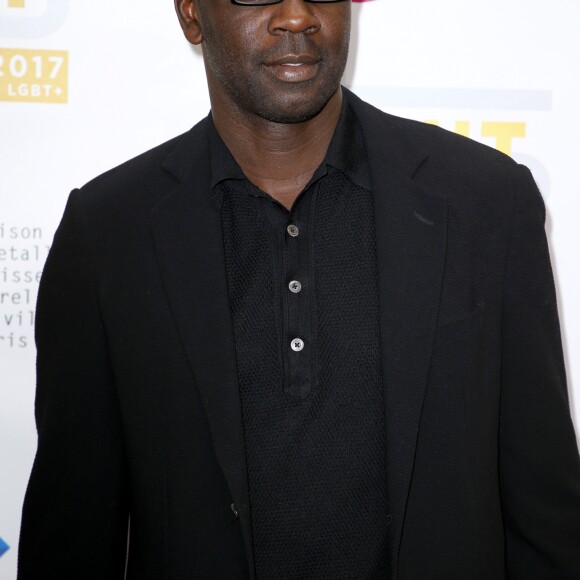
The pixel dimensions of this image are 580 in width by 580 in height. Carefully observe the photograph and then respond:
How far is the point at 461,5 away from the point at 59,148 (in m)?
0.93

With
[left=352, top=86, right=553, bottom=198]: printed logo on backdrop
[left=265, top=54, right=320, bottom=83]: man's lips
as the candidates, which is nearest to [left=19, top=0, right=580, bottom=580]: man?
[left=265, top=54, right=320, bottom=83]: man's lips

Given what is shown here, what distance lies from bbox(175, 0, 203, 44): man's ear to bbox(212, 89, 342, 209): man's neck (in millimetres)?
157

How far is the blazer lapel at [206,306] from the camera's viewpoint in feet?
4.26

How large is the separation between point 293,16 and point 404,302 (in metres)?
0.48

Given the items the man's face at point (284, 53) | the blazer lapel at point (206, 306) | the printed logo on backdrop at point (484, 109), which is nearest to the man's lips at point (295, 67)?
the man's face at point (284, 53)

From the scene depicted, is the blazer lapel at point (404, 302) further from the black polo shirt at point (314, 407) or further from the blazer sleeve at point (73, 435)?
the blazer sleeve at point (73, 435)

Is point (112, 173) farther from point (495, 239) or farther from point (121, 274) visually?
point (495, 239)

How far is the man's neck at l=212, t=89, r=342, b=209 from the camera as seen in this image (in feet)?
4.70

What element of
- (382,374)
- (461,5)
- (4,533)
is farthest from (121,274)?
(461,5)

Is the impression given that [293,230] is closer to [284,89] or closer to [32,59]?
[284,89]

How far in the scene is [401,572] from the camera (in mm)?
1317

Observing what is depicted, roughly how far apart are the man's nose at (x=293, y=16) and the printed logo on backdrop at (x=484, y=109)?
1.82ft

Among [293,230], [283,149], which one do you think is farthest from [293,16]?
[293,230]

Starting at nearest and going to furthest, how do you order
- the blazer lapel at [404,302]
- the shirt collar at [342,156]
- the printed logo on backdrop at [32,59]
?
the blazer lapel at [404,302], the shirt collar at [342,156], the printed logo on backdrop at [32,59]
